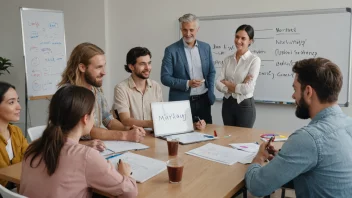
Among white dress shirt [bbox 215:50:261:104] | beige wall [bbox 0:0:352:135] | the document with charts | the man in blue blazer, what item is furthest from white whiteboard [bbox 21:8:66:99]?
the document with charts

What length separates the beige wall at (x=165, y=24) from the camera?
3613 mm

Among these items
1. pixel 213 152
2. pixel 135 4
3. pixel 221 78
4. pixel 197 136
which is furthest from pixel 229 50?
pixel 213 152

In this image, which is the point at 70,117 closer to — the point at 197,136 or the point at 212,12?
the point at 197,136

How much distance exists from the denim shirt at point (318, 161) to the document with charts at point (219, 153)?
37cm

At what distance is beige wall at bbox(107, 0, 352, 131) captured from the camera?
3613mm

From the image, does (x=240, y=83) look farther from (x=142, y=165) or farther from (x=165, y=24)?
(x=165, y=24)

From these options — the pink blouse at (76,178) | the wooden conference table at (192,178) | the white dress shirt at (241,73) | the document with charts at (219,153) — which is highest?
the white dress shirt at (241,73)

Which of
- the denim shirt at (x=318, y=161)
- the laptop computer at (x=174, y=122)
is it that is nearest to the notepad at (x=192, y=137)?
the laptop computer at (x=174, y=122)

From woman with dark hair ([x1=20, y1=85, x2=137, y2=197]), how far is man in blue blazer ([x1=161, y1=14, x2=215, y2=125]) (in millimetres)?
1679

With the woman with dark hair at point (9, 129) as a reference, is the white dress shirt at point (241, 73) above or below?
above

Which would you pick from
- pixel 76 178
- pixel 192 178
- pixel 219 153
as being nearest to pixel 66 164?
pixel 76 178

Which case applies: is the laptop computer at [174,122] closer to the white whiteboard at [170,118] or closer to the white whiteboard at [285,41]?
the white whiteboard at [170,118]

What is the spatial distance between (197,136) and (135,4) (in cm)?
280

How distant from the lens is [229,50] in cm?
388
